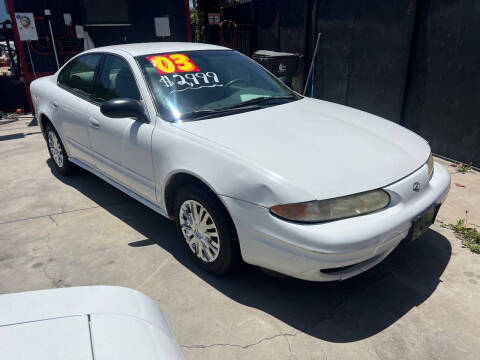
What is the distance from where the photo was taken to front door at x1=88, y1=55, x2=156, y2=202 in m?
3.07

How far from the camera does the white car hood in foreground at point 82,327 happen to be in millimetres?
1153

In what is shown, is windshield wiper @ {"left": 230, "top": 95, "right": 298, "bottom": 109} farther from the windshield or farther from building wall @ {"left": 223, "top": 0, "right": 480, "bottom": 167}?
building wall @ {"left": 223, "top": 0, "right": 480, "bottom": 167}

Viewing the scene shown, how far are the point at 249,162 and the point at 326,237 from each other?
2.07ft

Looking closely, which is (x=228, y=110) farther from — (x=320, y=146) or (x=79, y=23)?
(x=79, y=23)

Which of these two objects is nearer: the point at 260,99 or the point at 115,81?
the point at 260,99

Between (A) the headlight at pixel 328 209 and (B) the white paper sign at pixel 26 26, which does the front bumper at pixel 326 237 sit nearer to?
(A) the headlight at pixel 328 209

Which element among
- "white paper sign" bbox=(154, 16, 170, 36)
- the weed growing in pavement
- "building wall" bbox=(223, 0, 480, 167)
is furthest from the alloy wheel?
"white paper sign" bbox=(154, 16, 170, 36)

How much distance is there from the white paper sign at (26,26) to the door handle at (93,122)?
222 inches

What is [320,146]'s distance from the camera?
2568 mm

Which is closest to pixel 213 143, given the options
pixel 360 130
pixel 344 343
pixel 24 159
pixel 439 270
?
pixel 360 130

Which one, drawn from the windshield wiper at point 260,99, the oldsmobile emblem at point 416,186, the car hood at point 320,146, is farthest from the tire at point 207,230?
the oldsmobile emblem at point 416,186

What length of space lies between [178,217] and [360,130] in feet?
4.94

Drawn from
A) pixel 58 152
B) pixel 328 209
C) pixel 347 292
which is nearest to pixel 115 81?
pixel 58 152

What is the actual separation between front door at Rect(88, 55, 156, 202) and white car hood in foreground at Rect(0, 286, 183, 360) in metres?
1.63
